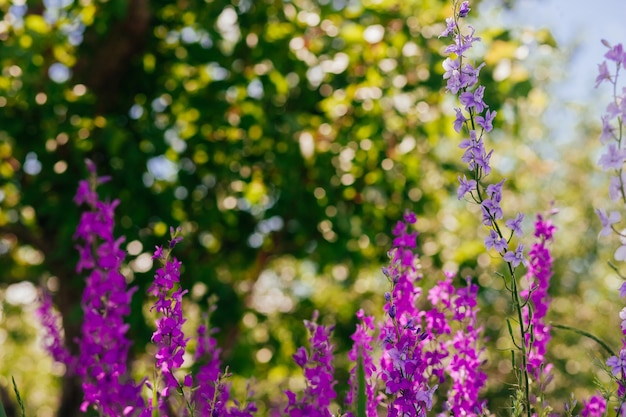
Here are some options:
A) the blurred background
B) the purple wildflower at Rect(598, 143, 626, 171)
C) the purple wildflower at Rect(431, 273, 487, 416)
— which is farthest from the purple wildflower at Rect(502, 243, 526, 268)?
the blurred background

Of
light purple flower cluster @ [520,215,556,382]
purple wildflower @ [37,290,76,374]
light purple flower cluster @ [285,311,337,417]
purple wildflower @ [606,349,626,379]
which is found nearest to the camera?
purple wildflower @ [606,349,626,379]

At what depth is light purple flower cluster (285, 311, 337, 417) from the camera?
1.88 metres

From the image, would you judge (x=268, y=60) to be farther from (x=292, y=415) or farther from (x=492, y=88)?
(x=292, y=415)

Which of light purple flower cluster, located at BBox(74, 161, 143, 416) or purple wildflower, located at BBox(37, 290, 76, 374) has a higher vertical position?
light purple flower cluster, located at BBox(74, 161, 143, 416)

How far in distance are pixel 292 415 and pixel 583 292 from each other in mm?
11319

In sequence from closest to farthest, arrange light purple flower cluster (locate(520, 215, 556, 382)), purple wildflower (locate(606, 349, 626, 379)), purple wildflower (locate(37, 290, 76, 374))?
purple wildflower (locate(606, 349, 626, 379))
light purple flower cluster (locate(520, 215, 556, 382))
purple wildflower (locate(37, 290, 76, 374))

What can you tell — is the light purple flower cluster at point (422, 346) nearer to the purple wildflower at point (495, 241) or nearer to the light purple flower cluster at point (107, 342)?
the purple wildflower at point (495, 241)

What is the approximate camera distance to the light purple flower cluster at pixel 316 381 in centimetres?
188

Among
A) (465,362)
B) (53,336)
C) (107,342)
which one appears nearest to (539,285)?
(465,362)

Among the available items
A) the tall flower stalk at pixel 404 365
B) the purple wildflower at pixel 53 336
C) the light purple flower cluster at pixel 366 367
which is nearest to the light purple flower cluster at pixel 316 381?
the light purple flower cluster at pixel 366 367

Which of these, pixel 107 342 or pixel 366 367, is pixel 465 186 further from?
pixel 107 342

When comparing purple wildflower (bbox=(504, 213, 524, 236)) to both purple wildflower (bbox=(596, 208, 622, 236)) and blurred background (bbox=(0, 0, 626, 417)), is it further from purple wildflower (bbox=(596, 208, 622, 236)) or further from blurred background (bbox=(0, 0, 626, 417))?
blurred background (bbox=(0, 0, 626, 417))

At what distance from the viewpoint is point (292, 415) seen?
1849mm

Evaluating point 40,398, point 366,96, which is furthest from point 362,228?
point 40,398
